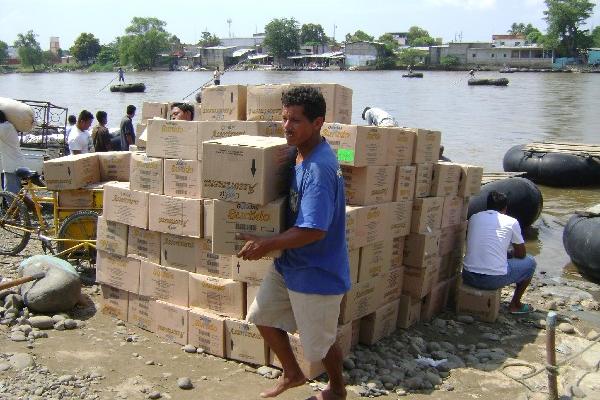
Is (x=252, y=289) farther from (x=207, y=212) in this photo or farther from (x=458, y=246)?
(x=458, y=246)

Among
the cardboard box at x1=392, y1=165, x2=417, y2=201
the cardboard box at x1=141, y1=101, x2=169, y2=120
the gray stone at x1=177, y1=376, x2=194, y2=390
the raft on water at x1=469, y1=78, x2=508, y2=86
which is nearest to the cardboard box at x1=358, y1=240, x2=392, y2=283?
the cardboard box at x1=392, y1=165, x2=417, y2=201

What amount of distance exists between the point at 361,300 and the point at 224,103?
6.74ft

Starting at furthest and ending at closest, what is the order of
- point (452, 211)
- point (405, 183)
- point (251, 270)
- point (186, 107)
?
point (186, 107) < point (452, 211) < point (405, 183) < point (251, 270)

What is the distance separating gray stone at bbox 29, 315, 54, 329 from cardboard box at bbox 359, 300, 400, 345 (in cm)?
261

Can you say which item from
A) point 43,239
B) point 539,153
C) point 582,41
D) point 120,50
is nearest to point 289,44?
point 120,50

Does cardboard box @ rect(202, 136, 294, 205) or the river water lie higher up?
cardboard box @ rect(202, 136, 294, 205)

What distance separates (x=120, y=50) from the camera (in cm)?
12675

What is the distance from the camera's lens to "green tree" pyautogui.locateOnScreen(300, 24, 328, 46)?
157625mm

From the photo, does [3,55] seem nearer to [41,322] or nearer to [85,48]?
[85,48]

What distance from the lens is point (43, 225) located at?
6.89m

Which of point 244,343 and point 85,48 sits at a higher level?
point 85,48

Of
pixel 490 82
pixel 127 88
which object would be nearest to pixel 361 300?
pixel 127 88

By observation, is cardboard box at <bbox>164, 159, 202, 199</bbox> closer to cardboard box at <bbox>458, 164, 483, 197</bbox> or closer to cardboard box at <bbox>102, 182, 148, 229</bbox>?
cardboard box at <bbox>102, 182, 148, 229</bbox>

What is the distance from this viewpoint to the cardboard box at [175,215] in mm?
4703
